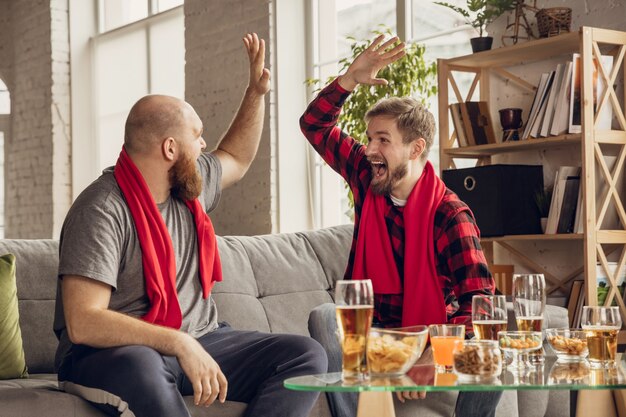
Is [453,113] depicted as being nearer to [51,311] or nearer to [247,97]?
[247,97]

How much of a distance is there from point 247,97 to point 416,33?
2.34 meters

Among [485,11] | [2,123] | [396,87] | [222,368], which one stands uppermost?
[485,11]

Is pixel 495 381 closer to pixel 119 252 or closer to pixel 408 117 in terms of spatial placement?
pixel 119 252

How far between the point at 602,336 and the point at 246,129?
142 cm

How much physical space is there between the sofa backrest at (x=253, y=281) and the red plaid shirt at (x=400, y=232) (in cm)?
42

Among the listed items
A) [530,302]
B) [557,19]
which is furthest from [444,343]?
[557,19]

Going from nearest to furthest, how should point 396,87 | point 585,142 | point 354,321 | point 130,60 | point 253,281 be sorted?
point 354,321 → point 253,281 → point 585,142 → point 396,87 → point 130,60

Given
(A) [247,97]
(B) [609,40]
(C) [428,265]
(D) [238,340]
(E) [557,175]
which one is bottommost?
(D) [238,340]

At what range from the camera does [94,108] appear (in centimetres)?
794

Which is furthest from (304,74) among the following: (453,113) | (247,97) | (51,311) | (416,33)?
(51,311)

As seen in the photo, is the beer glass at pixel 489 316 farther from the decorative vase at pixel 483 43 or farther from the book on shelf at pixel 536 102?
the decorative vase at pixel 483 43

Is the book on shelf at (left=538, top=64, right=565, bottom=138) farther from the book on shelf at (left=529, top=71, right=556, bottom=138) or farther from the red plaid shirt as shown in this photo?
the red plaid shirt

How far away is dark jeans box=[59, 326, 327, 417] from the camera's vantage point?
2.22 metres

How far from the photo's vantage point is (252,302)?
3.30 meters
